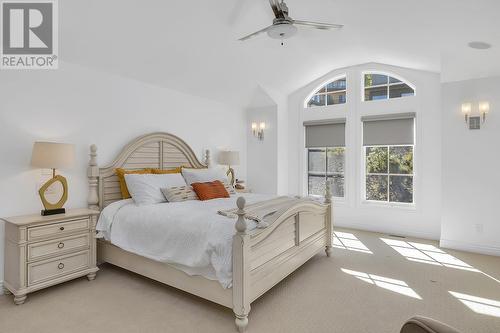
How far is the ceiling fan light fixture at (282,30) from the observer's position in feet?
8.54

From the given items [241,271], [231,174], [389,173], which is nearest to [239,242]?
[241,271]

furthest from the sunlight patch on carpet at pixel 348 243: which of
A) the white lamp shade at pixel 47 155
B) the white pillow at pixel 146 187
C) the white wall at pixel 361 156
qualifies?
the white lamp shade at pixel 47 155

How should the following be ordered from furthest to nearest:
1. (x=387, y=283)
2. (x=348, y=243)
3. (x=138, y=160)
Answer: (x=348, y=243) → (x=138, y=160) → (x=387, y=283)

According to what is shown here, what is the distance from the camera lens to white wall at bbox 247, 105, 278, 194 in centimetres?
569

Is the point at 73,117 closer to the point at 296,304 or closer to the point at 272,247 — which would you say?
the point at 272,247

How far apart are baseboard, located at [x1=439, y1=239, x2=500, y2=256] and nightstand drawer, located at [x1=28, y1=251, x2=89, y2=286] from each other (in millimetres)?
4704

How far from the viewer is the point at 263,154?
584cm

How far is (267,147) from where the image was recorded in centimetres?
578

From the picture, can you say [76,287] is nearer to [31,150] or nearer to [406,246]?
[31,150]

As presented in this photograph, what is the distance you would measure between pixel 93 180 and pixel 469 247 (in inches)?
199

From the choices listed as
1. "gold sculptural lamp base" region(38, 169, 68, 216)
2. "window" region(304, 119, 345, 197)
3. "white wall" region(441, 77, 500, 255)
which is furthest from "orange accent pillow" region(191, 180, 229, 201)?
"white wall" region(441, 77, 500, 255)

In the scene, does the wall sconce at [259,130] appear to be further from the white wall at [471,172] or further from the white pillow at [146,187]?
the white wall at [471,172]

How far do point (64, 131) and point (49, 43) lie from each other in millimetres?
919

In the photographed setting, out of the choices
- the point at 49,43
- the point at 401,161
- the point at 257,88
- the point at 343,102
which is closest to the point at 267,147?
the point at 257,88
